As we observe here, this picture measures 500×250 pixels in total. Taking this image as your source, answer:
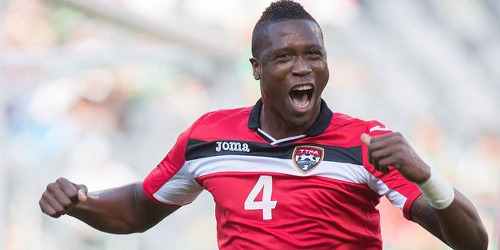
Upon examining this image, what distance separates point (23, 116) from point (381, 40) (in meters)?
5.64

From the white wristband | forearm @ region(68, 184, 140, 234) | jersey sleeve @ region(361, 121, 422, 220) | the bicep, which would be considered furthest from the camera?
the bicep

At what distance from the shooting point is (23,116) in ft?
27.0

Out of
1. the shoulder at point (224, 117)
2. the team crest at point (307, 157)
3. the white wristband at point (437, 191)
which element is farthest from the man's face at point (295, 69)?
the white wristband at point (437, 191)

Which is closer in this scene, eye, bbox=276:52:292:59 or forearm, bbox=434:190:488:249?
forearm, bbox=434:190:488:249

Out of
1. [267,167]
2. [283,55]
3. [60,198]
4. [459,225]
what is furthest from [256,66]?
[459,225]

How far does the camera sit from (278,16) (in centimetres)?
397

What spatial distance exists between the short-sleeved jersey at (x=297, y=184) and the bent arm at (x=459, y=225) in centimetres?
14

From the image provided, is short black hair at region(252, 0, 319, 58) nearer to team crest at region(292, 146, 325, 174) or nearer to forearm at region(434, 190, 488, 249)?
team crest at region(292, 146, 325, 174)

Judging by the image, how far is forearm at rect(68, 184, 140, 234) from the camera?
416 centimetres

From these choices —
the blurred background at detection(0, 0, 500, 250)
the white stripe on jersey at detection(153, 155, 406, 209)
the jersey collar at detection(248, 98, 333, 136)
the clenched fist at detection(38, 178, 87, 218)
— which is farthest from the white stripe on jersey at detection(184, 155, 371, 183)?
the blurred background at detection(0, 0, 500, 250)

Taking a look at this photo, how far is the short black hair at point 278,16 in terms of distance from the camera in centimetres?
394

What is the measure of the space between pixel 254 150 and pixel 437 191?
86 cm

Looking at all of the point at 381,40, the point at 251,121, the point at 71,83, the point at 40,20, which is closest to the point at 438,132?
the point at 381,40

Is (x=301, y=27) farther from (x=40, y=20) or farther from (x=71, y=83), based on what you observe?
(x=71, y=83)
